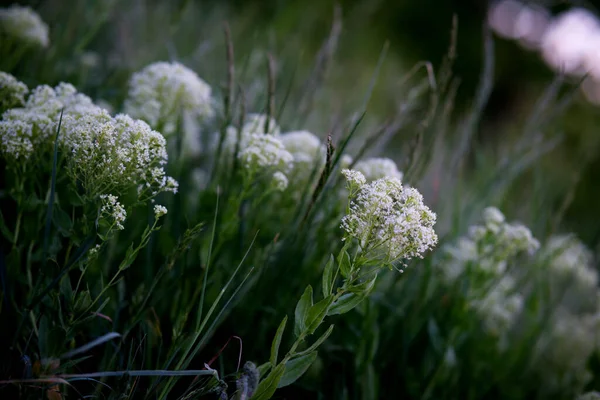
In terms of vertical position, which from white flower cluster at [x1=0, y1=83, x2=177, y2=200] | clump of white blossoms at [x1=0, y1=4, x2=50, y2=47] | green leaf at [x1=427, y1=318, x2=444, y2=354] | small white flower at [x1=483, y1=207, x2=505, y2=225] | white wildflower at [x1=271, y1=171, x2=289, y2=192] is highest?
small white flower at [x1=483, y1=207, x2=505, y2=225]

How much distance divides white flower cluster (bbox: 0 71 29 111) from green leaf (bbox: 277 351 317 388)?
0.80 m

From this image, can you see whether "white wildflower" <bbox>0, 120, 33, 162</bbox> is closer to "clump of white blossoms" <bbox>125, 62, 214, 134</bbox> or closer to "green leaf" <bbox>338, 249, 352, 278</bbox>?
"clump of white blossoms" <bbox>125, 62, 214, 134</bbox>

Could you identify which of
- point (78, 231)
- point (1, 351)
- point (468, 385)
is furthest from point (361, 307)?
point (1, 351)

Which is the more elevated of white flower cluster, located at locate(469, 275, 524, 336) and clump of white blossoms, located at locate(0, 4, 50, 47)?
white flower cluster, located at locate(469, 275, 524, 336)

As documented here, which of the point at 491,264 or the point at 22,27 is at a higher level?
the point at 491,264

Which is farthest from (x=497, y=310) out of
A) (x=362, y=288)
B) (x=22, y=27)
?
(x=22, y=27)

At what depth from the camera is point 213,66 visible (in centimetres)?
284

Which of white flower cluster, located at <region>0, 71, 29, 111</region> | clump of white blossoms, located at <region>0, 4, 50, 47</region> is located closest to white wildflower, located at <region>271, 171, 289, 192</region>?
white flower cluster, located at <region>0, 71, 29, 111</region>

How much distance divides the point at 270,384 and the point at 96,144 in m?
0.49

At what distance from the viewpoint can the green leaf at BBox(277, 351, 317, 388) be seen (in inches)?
33.9

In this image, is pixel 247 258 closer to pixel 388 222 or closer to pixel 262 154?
pixel 262 154

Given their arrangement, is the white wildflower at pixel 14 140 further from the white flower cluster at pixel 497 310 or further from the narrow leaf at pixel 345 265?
the white flower cluster at pixel 497 310

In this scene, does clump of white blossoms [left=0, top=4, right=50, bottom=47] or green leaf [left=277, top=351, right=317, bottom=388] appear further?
clump of white blossoms [left=0, top=4, right=50, bottom=47]

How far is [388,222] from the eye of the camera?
2.72ft
